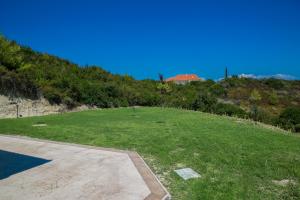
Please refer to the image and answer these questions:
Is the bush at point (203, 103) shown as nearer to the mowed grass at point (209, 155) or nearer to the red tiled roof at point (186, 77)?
the mowed grass at point (209, 155)

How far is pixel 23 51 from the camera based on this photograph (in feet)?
87.7

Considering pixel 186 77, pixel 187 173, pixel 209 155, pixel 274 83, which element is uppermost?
pixel 186 77

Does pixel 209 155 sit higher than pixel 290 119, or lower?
lower

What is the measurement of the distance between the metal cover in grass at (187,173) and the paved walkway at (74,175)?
57 cm

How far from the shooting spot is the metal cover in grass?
17.3ft

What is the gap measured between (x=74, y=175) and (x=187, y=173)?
2174mm

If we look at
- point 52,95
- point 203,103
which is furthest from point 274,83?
point 52,95

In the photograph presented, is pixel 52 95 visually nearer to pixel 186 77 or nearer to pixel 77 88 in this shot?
pixel 77 88

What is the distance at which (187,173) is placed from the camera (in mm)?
5434

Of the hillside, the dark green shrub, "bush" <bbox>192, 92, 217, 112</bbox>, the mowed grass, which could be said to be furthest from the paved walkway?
the dark green shrub

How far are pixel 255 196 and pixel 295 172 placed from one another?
5.48 feet

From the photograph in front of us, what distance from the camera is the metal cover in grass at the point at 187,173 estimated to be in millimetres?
5262

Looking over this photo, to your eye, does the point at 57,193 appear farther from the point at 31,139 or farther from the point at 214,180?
the point at 31,139

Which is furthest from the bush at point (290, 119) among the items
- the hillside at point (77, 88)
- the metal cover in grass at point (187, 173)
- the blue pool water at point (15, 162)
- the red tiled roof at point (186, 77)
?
the red tiled roof at point (186, 77)
